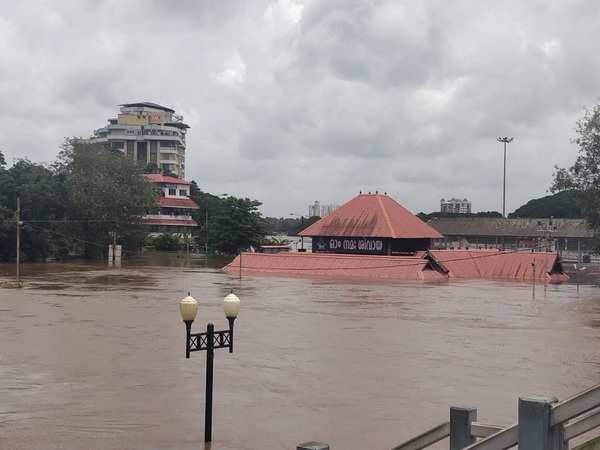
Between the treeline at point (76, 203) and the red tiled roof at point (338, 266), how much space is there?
13445 mm

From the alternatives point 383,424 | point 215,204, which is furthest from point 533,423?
point 215,204

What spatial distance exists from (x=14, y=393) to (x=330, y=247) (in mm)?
43151

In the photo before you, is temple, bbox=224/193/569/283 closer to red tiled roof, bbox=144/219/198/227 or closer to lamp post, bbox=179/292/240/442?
red tiled roof, bbox=144/219/198/227

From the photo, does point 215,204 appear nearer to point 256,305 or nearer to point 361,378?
point 256,305

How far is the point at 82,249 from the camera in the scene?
218ft

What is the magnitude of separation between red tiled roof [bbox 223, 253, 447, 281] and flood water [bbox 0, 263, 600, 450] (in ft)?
53.7

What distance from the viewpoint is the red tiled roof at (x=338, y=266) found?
4944 centimetres

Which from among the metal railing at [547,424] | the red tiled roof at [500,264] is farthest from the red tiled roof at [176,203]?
the metal railing at [547,424]

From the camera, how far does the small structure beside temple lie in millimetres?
53844

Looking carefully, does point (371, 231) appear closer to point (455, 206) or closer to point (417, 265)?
point (417, 265)

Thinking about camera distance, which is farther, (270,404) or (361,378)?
(361,378)

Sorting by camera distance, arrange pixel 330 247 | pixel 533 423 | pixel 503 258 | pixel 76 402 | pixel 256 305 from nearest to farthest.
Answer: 1. pixel 533 423
2. pixel 76 402
3. pixel 256 305
4. pixel 503 258
5. pixel 330 247

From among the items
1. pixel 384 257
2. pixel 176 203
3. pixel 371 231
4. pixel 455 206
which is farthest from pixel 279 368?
pixel 455 206

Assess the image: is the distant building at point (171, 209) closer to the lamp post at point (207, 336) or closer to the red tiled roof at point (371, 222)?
the red tiled roof at point (371, 222)
